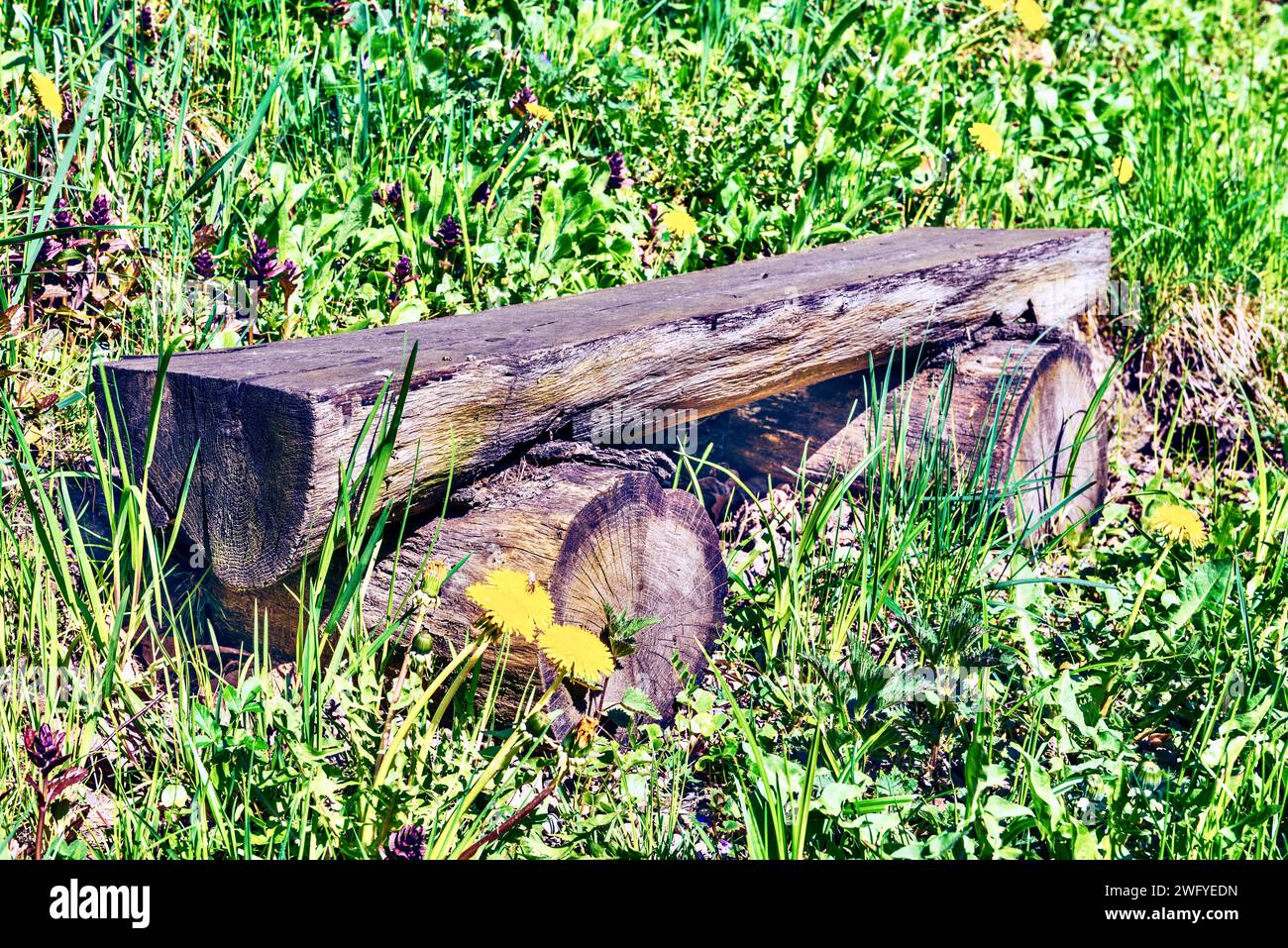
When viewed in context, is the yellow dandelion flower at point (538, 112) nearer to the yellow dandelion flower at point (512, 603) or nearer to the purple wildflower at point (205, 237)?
the purple wildflower at point (205, 237)

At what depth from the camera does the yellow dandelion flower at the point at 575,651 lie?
156 cm

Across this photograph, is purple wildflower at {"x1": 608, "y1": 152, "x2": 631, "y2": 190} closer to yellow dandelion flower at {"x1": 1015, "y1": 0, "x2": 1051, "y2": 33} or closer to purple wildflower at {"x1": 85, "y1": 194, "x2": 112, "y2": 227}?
purple wildflower at {"x1": 85, "y1": 194, "x2": 112, "y2": 227}

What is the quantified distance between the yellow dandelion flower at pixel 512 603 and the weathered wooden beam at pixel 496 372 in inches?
9.1

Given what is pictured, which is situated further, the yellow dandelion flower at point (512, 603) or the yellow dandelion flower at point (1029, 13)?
the yellow dandelion flower at point (1029, 13)

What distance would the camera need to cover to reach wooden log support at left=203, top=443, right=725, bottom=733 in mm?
1755

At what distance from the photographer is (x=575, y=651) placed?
1561mm

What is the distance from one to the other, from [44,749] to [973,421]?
203 cm

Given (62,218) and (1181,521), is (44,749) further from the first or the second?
(1181,521)

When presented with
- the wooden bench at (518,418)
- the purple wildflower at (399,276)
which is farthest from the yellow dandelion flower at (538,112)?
the wooden bench at (518,418)
